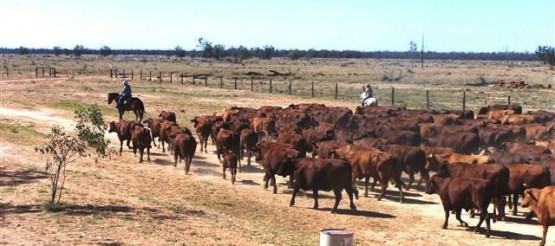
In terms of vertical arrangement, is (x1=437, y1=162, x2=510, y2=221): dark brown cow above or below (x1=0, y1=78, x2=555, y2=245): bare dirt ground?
above

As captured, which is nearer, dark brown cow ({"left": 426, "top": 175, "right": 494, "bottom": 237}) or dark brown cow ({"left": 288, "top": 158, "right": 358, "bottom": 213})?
dark brown cow ({"left": 426, "top": 175, "right": 494, "bottom": 237})

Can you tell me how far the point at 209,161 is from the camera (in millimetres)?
21734

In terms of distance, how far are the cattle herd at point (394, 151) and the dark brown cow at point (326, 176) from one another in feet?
0.08

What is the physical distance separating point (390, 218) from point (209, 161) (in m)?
8.42

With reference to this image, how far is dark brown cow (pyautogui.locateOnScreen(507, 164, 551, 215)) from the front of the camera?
14.9 m

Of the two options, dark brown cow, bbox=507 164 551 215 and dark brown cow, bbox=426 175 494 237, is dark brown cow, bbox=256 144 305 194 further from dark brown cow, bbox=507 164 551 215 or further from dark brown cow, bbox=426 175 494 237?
dark brown cow, bbox=507 164 551 215

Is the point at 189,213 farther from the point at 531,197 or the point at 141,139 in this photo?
the point at 141,139

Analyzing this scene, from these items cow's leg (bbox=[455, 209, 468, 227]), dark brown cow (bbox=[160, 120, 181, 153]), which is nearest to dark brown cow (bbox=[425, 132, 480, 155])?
cow's leg (bbox=[455, 209, 468, 227])

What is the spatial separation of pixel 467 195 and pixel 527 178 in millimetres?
2345

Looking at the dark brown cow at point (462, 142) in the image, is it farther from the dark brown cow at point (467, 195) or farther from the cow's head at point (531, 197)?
the cow's head at point (531, 197)

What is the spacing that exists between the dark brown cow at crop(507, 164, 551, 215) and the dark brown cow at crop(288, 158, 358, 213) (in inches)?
146

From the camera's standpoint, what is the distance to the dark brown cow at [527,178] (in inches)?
587

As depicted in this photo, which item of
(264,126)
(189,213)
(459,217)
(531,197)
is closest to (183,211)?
(189,213)

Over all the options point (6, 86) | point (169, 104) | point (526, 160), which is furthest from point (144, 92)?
point (526, 160)
